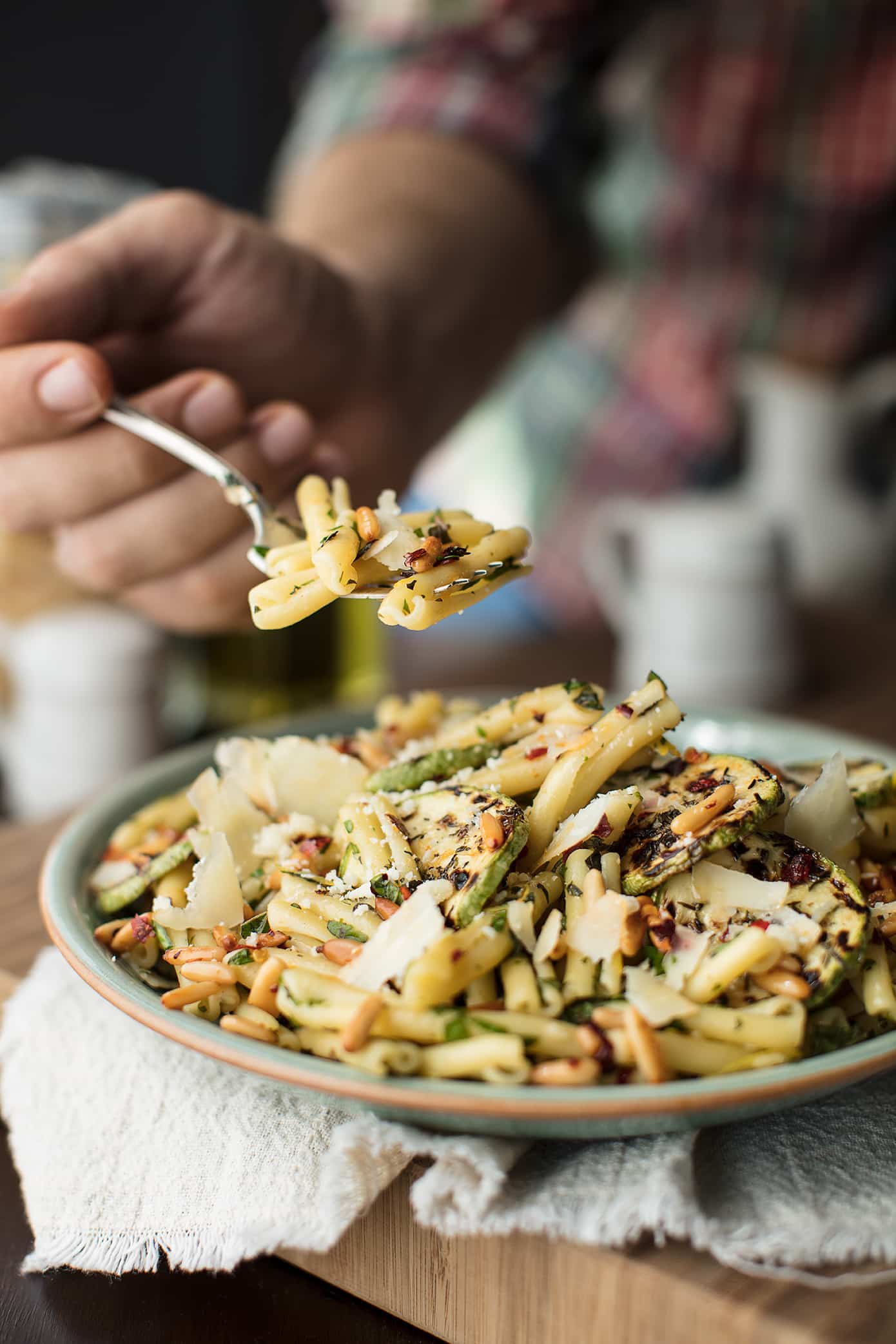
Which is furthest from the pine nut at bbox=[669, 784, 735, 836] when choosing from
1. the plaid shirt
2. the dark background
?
the dark background

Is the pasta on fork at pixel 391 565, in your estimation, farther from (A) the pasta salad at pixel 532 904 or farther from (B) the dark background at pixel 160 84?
(B) the dark background at pixel 160 84

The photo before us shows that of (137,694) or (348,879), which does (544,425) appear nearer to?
(137,694)

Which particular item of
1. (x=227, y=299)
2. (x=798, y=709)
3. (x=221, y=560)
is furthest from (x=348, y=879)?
(x=798, y=709)

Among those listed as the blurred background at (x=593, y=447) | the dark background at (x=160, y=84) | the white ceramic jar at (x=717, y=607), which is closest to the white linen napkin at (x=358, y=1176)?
the blurred background at (x=593, y=447)

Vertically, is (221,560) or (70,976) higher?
(221,560)

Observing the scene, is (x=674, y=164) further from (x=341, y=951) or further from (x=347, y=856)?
(x=341, y=951)

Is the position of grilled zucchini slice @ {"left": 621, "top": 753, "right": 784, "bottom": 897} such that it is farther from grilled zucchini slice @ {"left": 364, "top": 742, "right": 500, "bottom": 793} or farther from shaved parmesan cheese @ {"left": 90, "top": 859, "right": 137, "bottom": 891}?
shaved parmesan cheese @ {"left": 90, "top": 859, "right": 137, "bottom": 891}
